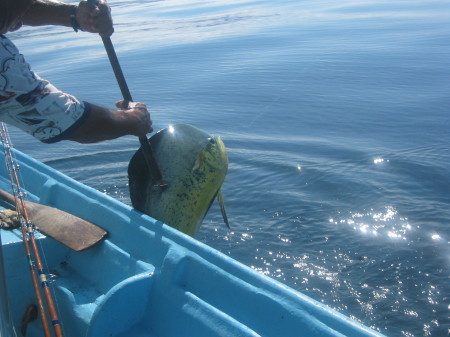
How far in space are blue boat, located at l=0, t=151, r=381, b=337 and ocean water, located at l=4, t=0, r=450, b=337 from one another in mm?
1602

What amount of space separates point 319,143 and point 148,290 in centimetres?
510

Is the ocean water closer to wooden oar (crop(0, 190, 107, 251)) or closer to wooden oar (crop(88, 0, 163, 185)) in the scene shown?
wooden oar (crop(88, 0, 163, 185))

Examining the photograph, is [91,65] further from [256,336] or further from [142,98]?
[256,336]

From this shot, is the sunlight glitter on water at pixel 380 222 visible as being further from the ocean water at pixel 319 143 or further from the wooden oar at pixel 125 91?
the wooden oar at pixel 125 91

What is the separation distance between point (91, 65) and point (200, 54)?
3043mm

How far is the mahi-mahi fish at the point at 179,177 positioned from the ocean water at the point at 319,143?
3.64ft

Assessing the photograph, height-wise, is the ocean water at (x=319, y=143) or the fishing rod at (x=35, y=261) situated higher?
the fishing rod at (x=35, y=261)

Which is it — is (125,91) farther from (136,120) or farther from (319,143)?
(319,143)

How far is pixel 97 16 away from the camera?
3467 mm

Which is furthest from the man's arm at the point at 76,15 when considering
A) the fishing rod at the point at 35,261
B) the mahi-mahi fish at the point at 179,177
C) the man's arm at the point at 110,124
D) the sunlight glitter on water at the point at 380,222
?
the sunlight glitter on water at the point at 380,222

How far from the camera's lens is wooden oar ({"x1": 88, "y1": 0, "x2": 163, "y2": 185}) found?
3636mm

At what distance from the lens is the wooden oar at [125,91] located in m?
3.64

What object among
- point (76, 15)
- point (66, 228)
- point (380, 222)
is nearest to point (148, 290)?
point (66, 228)

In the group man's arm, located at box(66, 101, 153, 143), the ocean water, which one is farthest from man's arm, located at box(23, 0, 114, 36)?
the ocean water
